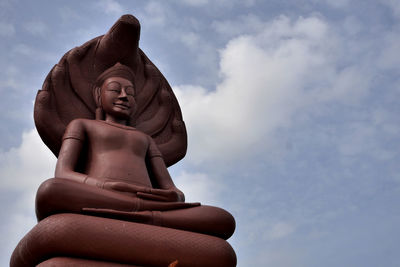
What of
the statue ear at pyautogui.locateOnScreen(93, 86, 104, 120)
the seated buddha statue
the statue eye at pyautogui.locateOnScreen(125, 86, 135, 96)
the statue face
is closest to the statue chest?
the seated buddha statue

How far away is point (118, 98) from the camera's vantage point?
22.2ft

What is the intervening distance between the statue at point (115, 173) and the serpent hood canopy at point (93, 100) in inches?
0.5

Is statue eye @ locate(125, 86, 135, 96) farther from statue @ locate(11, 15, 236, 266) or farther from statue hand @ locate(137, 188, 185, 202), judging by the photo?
statue hand @ locate(137, 188, 185, 202)

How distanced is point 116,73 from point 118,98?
411mm

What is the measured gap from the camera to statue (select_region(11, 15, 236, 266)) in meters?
4.81

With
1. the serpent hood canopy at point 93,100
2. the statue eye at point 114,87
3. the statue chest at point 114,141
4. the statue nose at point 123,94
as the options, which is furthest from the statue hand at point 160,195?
the statue eye at point 114,87

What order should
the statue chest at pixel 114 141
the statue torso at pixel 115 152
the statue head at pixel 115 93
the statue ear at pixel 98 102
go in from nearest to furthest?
the statue torso at pixel 115 152 < the statue chest at pixel 114 141 < the statue head at pixel 115 93 < the statue ear at pixel 98 102

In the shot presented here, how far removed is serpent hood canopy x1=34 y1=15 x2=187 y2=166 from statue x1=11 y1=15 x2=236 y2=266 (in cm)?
1

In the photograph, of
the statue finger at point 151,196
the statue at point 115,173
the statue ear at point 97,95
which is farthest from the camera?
the statue ear at point 97,95

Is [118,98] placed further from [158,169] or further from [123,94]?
[158,169]

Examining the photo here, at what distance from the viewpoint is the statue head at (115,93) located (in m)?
6.76

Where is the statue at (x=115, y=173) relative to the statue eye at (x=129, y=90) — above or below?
below

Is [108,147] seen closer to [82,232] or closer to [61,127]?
[61,127]

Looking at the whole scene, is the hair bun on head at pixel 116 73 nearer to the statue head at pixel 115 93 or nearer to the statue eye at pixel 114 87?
the statue head at pixel 115 93
